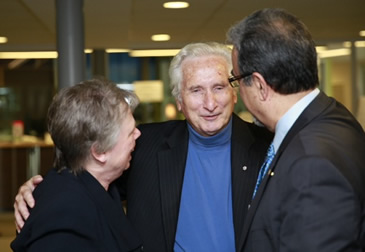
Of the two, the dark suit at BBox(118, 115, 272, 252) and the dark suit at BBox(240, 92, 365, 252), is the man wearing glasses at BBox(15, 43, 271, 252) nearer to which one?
the dark suit at BBox(118, 115, 272, 252)

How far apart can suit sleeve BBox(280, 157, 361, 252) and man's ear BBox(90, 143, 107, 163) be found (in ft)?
2.57

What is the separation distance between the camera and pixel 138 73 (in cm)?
1058

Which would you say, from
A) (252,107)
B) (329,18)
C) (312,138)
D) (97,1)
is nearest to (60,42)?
(97,1)

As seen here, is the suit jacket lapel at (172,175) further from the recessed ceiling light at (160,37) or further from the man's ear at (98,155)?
the recessed ceiling light at (160,37)

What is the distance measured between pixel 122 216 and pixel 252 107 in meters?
0.65

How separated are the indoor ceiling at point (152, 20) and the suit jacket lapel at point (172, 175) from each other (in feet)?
10.8

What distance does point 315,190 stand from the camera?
1.51 metres

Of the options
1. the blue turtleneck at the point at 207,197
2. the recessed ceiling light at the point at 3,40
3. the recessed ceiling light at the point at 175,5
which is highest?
the recessed ceiling light at the point at 175,5

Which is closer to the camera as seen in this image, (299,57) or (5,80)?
(299,57)

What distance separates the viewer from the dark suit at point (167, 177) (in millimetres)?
2455

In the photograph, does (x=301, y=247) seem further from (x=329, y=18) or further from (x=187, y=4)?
(x=329, y=18)

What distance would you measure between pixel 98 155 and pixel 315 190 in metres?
0.85

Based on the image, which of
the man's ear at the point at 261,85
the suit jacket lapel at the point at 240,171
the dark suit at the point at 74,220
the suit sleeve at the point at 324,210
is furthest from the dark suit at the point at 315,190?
the suit jacket lapel at the point at 240,171

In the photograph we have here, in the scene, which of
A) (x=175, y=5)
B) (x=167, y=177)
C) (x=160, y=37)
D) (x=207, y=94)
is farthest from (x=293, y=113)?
(x=160, y=37)
